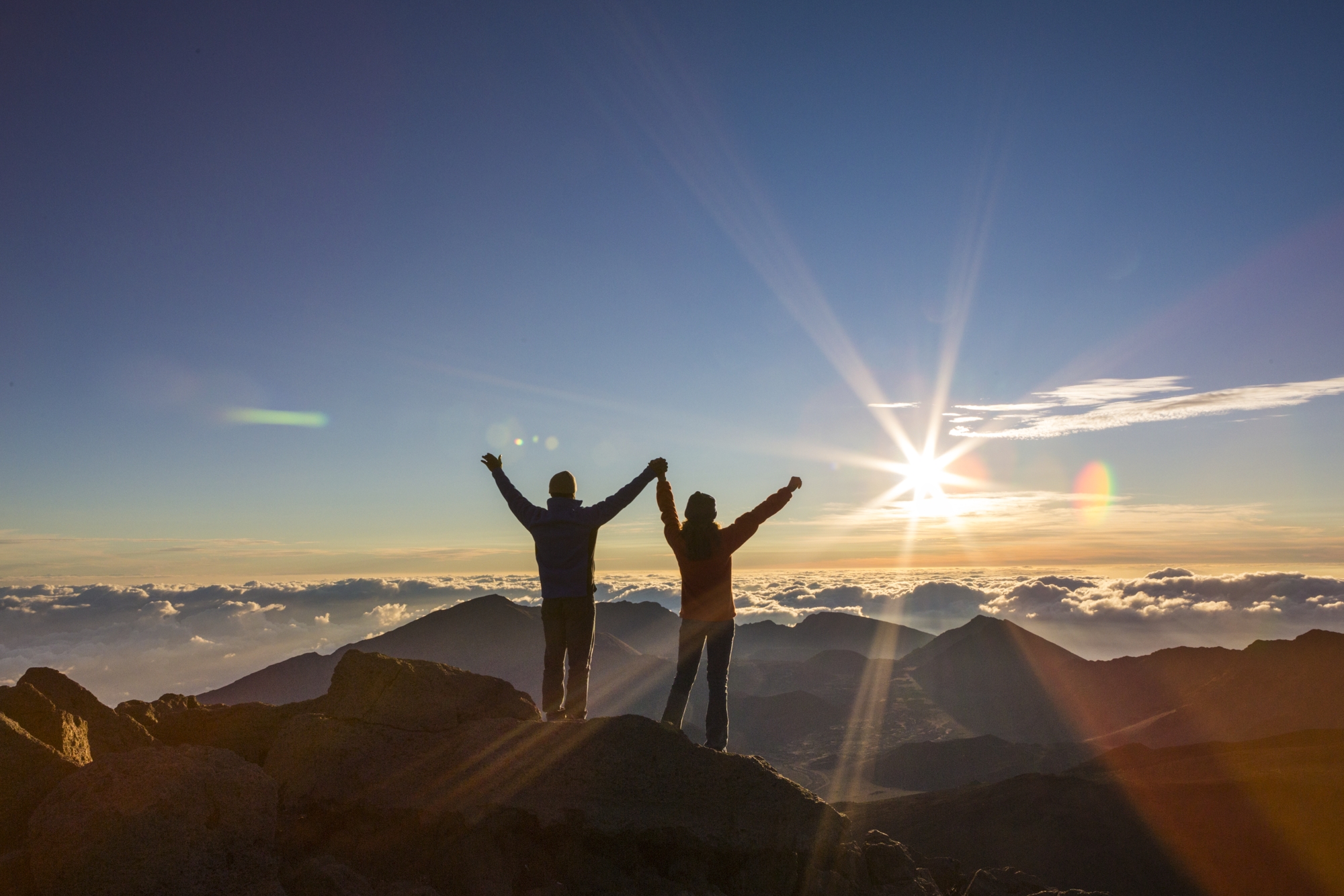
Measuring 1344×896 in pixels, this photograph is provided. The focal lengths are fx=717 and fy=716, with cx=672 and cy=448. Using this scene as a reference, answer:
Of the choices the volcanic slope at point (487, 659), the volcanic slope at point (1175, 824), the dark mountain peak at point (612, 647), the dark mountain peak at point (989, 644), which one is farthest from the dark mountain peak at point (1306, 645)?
the dark mountain peak at point (612, 647)

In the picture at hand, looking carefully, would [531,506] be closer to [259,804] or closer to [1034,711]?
[259,804]

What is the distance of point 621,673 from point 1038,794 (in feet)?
275

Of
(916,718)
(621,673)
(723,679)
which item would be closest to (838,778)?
(916,718)

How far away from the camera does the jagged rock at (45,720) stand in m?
5.40

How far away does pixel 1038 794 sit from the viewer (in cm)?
2448

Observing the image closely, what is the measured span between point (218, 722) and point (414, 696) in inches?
81.0

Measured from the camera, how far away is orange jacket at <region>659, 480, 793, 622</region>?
23.8ft

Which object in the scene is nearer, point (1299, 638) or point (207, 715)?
point (207, 715)

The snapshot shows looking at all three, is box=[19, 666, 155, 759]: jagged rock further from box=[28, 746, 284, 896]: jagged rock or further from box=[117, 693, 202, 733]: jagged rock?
box=[28, 746, 284, 896]: jagged rock

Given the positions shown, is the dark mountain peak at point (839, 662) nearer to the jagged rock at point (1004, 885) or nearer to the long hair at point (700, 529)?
the jagged rock at point (1004, 885)

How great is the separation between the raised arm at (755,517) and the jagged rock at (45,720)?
5538mm

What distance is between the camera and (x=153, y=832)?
13.1 feet

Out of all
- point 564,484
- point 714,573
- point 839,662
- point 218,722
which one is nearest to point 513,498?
point 564,484

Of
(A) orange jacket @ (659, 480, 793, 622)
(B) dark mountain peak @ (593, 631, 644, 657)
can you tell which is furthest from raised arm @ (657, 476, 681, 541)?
(B) dark mountain peak @ (593, 631, 644, 657)
